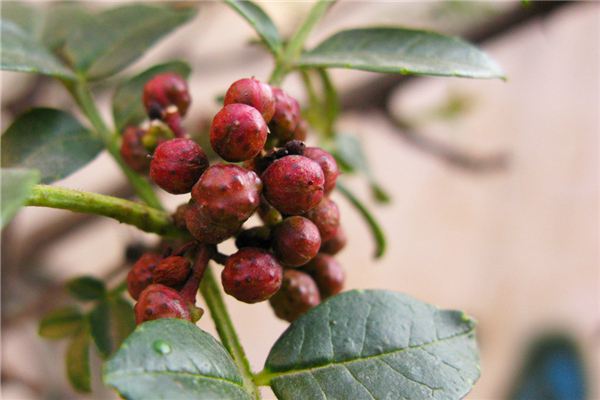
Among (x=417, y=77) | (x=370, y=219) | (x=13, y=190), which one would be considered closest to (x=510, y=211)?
(x=417, y=77)

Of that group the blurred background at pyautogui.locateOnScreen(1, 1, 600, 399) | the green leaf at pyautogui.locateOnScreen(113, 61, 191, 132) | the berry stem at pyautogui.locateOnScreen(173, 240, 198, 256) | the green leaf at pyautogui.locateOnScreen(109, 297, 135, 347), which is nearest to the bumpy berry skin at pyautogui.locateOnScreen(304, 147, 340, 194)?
the berry stem at pyautogui.locateOnScreen(173, 240, 198, 256)

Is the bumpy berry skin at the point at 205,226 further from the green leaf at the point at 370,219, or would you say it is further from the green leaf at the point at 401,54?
the green leaf at the point at 370,219

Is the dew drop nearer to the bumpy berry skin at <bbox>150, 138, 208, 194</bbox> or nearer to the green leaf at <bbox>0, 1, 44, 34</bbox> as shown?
the bumpy berry skin at <bbox>150, 138, 208, 194</bbox>

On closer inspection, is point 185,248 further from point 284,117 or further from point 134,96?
point 134,96

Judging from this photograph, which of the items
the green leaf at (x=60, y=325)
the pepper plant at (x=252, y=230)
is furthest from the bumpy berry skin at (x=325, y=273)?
the green leaf at (x=60, y=325)

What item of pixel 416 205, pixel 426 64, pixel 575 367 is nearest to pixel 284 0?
pixel 426 64

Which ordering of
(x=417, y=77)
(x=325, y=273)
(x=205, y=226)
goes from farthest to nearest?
1. (x=417, y=77)
2. (x=325, y=273)
3. (x=205, y=226)
